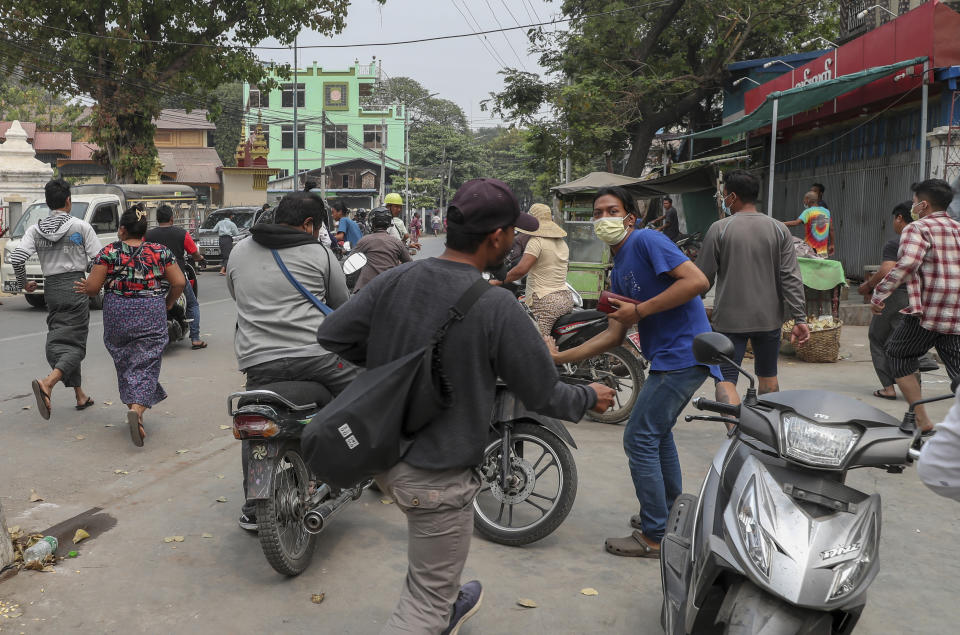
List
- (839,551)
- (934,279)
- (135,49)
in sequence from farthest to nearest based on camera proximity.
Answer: (135,49)
(934,279)
(839,551)

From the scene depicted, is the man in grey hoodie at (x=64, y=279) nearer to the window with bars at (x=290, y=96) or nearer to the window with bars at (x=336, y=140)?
the window with bars at (x=336, y=140)

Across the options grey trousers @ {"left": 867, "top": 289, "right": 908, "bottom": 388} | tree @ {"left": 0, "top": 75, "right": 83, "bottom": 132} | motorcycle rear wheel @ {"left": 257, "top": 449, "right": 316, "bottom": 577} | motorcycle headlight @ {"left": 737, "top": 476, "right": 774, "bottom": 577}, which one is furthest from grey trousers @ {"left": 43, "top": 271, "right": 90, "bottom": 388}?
tree @ {"left": 0, "top": 75, "right": 83, "bottom": 132}

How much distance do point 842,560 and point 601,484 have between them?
3.09 m

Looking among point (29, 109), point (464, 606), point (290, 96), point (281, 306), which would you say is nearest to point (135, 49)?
point (281, 306)

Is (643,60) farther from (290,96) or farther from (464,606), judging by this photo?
(290,96)

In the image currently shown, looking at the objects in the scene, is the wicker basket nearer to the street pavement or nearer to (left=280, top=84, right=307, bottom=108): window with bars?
the street pavement

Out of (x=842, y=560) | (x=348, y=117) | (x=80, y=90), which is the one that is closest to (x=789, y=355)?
(x=842, y=560)

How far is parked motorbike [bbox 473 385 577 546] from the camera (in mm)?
4305

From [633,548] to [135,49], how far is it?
22.4 m

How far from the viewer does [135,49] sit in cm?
2264

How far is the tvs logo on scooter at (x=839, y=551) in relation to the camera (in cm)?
238

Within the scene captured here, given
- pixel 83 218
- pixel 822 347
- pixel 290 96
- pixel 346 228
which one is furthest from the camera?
pixel 290 96

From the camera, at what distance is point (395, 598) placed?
151 inches

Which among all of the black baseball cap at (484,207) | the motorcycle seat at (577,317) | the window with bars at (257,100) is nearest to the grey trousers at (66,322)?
the motorcycle seat at (577,317)
